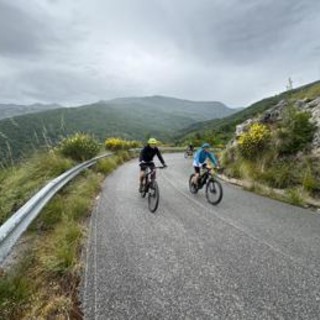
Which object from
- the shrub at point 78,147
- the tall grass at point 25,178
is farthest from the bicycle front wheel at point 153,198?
the shrub at point 78,147

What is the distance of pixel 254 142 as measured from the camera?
11867 mm

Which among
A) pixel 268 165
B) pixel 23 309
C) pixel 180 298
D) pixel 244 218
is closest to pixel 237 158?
pixel 268 165

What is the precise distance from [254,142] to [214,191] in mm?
4491

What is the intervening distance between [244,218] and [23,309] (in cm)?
507

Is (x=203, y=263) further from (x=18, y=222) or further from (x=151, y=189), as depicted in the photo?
(x=151, y=189)

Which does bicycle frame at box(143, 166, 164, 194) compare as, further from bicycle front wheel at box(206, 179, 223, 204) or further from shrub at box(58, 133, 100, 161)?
shrub at box(58, 133, 100, 161)

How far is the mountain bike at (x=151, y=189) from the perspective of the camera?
7.44 m

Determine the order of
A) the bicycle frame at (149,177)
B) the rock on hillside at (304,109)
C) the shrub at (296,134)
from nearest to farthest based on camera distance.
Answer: the bicycle frame at (149,177) → the rock on hillside at (304,109) → the shrub at (296,134)

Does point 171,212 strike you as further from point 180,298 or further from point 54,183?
point 180,298

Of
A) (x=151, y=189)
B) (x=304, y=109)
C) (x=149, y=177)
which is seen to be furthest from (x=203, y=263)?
(x=304, y=109)

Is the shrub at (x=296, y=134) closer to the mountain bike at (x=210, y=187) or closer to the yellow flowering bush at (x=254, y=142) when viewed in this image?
the yellow flowering bush at (x=254, y=142)

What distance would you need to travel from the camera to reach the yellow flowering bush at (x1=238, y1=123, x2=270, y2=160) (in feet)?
38.5

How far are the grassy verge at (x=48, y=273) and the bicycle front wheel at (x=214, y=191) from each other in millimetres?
3869

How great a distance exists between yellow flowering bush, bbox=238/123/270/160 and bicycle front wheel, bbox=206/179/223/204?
4.06 meters
